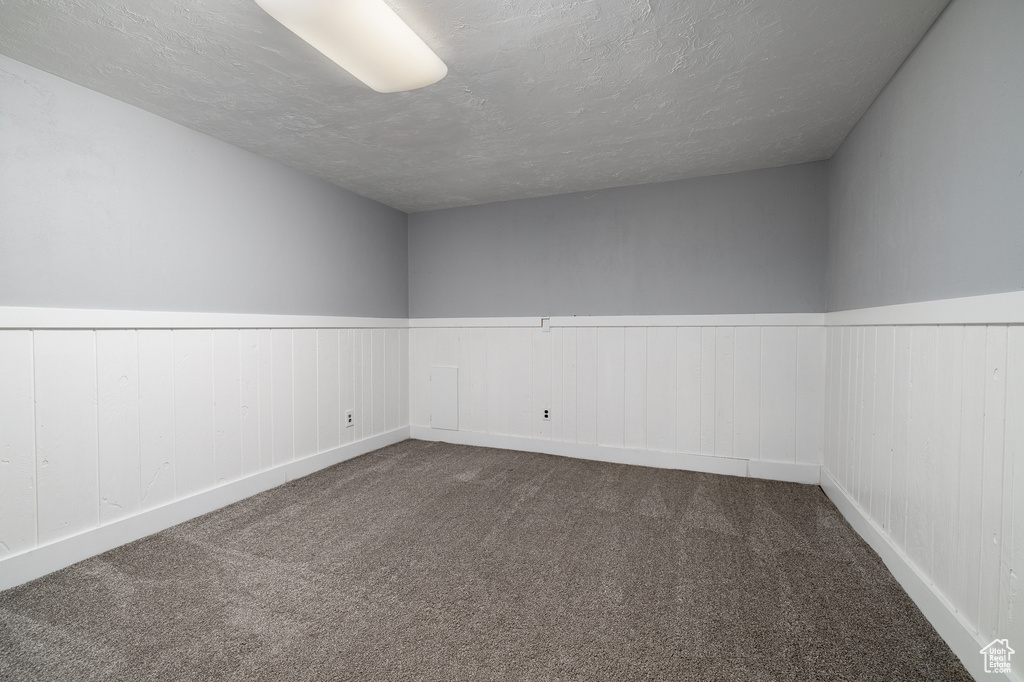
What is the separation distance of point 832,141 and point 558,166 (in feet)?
5.27

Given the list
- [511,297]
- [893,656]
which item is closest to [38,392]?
[511,297]

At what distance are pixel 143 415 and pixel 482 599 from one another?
1874mm

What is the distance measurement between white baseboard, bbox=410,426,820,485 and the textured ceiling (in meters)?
2.04

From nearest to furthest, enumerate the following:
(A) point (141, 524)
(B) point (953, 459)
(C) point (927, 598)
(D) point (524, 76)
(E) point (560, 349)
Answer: (B) point (953, 459) < (C) point (927, 598) < (D) point (524, 76) < (A) point (141, 524) < (E) point (560, 349)

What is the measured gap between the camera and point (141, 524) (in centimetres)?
209

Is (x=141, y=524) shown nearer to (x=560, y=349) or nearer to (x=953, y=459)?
(x=560, y=349)

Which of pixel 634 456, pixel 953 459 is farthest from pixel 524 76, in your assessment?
pixel 634 456

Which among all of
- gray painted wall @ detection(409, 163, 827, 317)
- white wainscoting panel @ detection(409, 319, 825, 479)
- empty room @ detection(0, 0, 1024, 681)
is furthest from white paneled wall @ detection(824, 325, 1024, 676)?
gray painted wall @ detection(409, 163, 827, 317)

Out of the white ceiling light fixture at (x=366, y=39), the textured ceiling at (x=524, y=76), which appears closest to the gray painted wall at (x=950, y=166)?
the textured ceiling at (x=524, y=76)

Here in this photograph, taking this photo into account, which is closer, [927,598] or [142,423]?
[927,598]

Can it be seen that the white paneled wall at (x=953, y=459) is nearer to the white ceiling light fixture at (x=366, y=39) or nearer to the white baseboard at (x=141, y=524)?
the white ceiling light fixture at (x=366, y=39)

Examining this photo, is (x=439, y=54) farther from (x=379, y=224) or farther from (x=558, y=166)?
(x=379, y=224)

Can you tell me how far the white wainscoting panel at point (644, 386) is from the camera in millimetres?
2914

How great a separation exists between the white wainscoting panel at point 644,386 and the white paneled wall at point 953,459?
79cm
